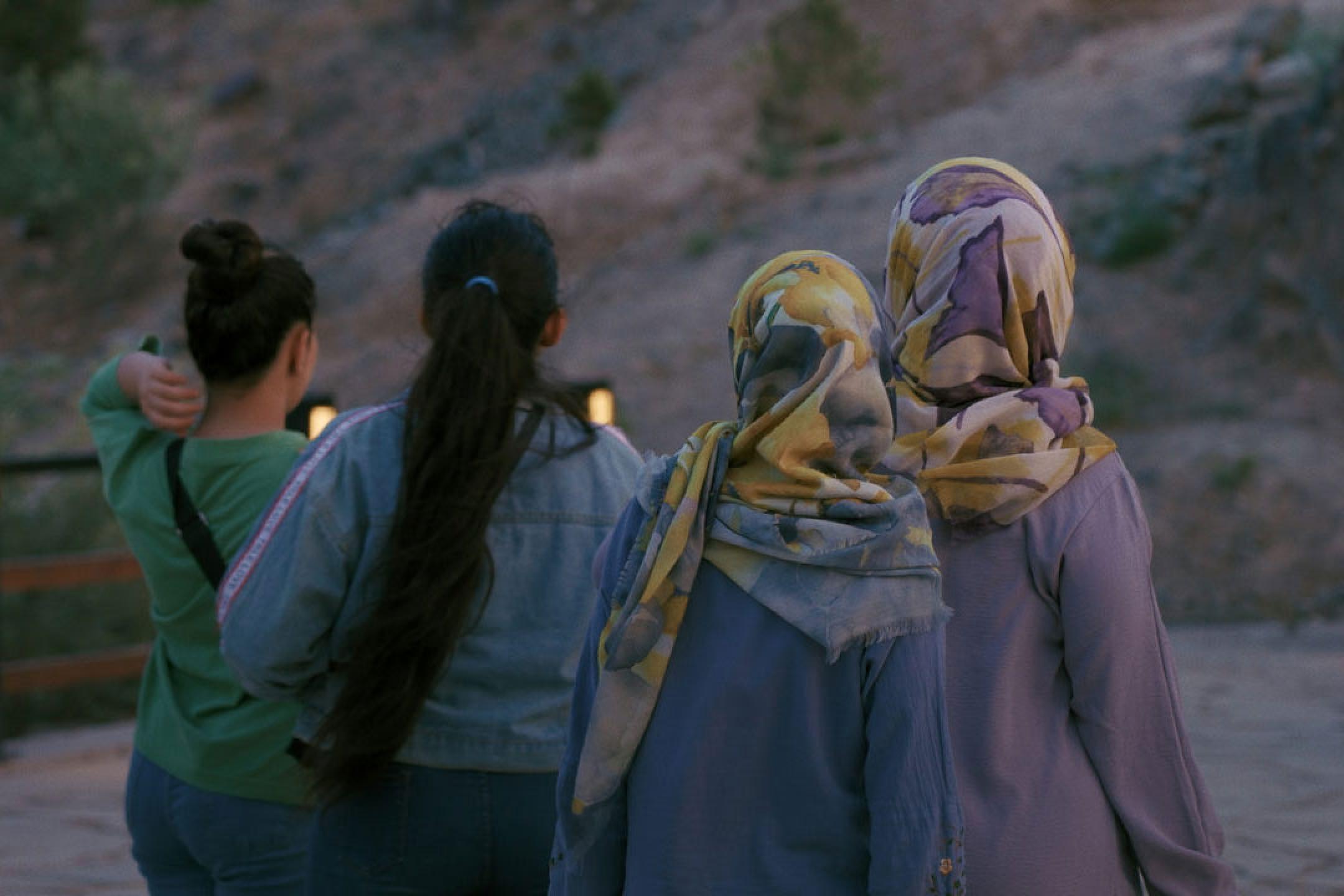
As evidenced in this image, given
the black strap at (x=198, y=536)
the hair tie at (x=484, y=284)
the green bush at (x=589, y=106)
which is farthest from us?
the green bush at (x=589, y=106)

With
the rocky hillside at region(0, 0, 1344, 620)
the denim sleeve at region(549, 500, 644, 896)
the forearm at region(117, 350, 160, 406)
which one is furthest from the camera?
the rocky hillside at region(0, 0, 1344, 620)

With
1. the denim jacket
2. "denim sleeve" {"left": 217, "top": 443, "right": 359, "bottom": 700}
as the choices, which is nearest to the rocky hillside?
the denim jacket

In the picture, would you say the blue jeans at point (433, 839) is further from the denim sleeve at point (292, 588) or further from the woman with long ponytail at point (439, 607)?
the denim sleeve at point (292, 588)

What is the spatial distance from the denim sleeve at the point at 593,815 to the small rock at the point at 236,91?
40.6 m

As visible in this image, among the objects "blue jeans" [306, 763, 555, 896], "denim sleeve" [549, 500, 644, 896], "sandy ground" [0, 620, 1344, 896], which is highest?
"denim sleeve" [549, 500, 644, 896]

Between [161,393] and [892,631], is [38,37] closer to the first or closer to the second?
[161,393]

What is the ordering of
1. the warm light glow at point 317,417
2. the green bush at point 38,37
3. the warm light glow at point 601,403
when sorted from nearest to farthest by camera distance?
the warm light glow at point 317,417 < the warm light glow at point 601,403 < the green bush at point 38,37

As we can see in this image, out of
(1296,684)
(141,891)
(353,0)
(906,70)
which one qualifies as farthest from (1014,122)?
(353,0)

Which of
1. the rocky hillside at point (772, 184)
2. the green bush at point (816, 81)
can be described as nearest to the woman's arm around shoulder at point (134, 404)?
the rocky hillside at point (772, 184)

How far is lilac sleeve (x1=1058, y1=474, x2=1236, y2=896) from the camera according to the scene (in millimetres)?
2100

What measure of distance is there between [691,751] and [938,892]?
0.32 metres

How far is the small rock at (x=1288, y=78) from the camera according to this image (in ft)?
57.8

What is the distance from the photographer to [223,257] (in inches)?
102

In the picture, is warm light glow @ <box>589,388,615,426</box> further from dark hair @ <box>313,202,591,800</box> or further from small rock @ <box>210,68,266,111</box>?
small rock @ <box>210,68,266,111</box>
